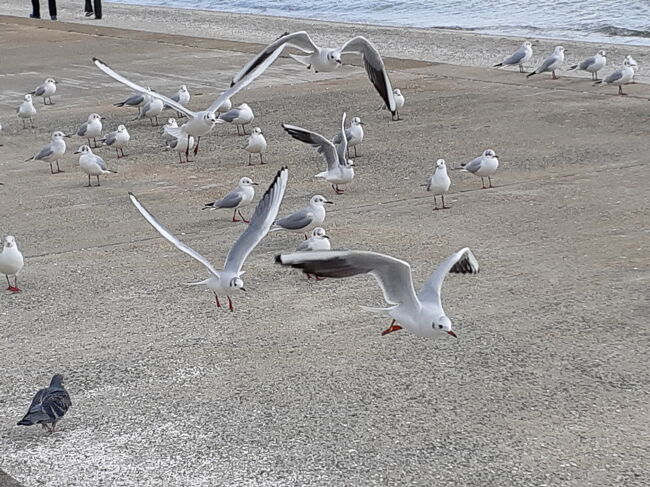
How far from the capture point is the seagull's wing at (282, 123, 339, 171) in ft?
30.5

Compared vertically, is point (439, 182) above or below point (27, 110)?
above

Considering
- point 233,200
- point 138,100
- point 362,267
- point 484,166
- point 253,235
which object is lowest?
point 138,100

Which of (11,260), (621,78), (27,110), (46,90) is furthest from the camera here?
(46,90)

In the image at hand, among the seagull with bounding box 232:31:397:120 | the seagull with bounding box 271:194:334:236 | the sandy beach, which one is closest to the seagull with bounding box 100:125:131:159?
the sandy beach

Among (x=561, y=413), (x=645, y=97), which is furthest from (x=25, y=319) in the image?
(x=645, y=97)

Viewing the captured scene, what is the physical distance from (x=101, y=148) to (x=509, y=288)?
6552 millimetres

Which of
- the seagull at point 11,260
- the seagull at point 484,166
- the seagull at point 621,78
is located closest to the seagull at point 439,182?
the seagull at point 484,166

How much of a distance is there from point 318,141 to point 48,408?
4367mm

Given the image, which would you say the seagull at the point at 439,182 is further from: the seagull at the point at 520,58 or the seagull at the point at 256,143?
the seagull at the point at 520,58

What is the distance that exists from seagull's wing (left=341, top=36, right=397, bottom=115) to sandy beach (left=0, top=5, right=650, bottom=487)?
850mm

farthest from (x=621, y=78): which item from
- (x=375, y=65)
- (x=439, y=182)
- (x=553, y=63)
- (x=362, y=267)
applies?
(x=362, y=267)

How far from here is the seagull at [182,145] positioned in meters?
12.0

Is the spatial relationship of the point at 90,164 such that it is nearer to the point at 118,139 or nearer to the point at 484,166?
the point at 118,139

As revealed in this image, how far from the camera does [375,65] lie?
9.89m
